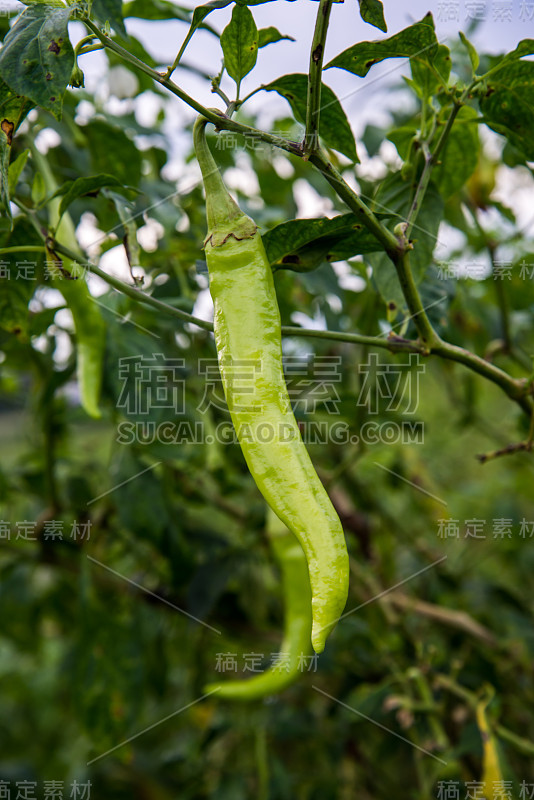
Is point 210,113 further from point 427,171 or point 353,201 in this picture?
point 427,171

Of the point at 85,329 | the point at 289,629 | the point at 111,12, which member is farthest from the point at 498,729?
the point at 111,12

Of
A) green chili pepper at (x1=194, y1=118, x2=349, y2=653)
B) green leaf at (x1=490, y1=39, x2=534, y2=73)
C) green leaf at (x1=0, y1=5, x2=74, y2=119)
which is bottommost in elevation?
green chili pepper at (x1=194, y1=118, x2=349, y2=653)

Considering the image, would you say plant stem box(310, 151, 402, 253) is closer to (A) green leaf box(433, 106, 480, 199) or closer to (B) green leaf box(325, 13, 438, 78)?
(B) green leaf box(325, 13, 438, 78)

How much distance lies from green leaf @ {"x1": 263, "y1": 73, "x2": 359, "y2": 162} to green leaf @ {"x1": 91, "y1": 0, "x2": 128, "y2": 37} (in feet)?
0.60

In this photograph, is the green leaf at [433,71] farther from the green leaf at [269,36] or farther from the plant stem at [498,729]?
the plant stem at [498,729]

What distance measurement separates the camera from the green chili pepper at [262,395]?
16.9 inches

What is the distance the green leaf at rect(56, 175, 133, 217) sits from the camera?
0.58m

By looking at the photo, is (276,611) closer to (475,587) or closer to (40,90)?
(475,587)

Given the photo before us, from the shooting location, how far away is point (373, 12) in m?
0.49

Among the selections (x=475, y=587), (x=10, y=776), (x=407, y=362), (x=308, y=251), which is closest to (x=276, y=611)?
(x=475, y=587)

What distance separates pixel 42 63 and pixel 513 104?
0.39m

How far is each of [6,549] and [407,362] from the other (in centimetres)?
76

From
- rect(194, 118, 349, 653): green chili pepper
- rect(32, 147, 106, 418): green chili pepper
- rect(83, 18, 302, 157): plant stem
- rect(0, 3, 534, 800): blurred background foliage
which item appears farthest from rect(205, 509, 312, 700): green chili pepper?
rect(83, 18, 302, 157): plant stem

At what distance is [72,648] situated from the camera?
4.57 ft
